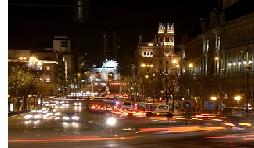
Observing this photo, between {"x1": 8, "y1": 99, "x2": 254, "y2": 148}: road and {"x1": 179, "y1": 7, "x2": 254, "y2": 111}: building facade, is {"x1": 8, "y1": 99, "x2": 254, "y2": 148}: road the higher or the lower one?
the lower one

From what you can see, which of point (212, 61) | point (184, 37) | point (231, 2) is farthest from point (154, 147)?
point (184, 37)

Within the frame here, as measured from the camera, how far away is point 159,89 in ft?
463

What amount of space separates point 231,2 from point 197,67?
1758 cm

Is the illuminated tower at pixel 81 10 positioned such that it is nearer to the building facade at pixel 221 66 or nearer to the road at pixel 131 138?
the road at pixel 131 138

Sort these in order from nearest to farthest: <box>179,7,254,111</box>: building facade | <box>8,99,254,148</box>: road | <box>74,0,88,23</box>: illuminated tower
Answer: <box>74,0,88,23</box>: illuminated tower
<box>8,99,254,148</box>: road
<box>179,7,254,111</box>: building facade

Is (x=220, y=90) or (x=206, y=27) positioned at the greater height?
(x=206, y=27)

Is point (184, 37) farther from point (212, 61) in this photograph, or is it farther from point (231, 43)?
point (231, 43)

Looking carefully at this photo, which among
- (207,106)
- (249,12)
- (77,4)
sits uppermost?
(249,12)

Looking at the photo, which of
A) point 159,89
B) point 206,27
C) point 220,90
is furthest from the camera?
point 159,89

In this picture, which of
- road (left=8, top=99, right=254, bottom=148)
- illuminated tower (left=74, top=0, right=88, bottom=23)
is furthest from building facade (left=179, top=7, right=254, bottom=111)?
illuminated tower (left=74, top=0, right=88, bottom=23)

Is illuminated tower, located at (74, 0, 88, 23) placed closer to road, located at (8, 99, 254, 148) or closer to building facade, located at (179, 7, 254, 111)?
road, located at (8, 99, 254, 148)

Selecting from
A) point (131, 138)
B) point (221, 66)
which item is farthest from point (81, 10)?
point (221, 66)

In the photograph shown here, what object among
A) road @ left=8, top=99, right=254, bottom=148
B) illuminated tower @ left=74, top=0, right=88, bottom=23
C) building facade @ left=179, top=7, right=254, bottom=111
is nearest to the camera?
illuminated tower @ left=74, top=0, right=88, bottom=23
